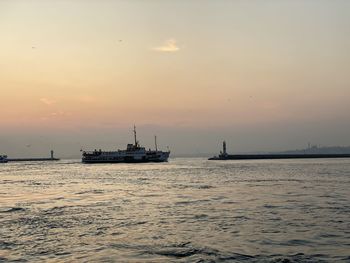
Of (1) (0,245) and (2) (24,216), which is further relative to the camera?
(2) (24,216)

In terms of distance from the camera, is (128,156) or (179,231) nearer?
(179,231)

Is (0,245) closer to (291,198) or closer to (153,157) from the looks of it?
(291,198)

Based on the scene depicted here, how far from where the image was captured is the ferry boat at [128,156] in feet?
552

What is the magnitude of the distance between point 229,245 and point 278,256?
2.51 m

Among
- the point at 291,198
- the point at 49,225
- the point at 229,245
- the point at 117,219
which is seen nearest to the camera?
the point at 229,245

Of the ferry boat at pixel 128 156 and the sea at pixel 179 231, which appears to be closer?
the sea at pixel 179 231

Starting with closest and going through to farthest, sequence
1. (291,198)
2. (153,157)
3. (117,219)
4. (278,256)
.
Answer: (278,256) < (117,219) < (291,198) < (153,157)

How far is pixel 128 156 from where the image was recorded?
555 feet

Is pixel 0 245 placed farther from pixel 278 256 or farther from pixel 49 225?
pixel 278 256

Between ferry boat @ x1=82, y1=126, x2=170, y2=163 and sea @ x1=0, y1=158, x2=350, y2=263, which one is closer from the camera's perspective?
sea @ x1=0, y1=158, x2=350, y2=263

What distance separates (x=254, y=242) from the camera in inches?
730

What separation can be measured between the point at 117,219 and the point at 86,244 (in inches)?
276

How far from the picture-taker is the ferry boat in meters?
168

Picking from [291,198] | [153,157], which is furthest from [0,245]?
[153,157]
